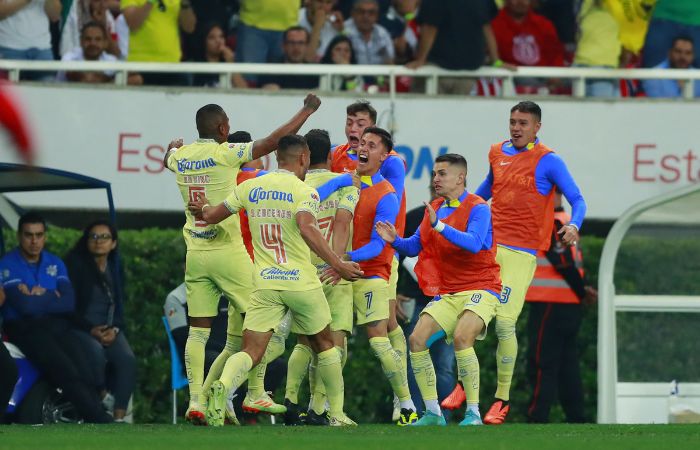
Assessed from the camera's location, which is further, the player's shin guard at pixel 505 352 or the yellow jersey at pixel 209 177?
the player's shin guard at pixel 505 352

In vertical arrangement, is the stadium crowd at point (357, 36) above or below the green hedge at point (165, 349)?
above

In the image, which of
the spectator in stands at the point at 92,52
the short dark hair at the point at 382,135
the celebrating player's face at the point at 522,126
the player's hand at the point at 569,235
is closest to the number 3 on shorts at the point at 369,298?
the short dark hair at the point at 382,135

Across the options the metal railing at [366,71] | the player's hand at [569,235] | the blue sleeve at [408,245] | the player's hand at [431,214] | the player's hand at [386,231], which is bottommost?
the blue sleeve at [408,245]

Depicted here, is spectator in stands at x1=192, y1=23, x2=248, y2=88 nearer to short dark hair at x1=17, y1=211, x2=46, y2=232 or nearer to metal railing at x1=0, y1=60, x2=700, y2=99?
metal railing at x1=0, y1=60, x2=700, y2=99

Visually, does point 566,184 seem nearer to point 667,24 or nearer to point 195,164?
point 195,164

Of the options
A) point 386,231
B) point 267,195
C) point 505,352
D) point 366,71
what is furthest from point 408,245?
point 366,71

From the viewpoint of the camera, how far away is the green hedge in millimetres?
17031

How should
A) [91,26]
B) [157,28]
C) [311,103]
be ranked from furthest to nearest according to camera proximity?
1. [157,28]
2. [91,26]
3. [311,103]

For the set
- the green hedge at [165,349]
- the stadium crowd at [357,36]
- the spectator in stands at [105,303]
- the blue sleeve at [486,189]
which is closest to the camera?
the blue sleeve at [486,189]

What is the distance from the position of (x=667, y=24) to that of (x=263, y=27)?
14.7 ft

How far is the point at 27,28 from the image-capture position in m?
18.7

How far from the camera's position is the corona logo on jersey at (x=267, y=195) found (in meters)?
12.6

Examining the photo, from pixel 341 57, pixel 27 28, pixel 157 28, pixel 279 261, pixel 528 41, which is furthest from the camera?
pixel 528 41

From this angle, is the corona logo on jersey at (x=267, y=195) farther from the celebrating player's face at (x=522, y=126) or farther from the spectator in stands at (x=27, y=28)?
the spectator in stands at (x=27, y=28)
